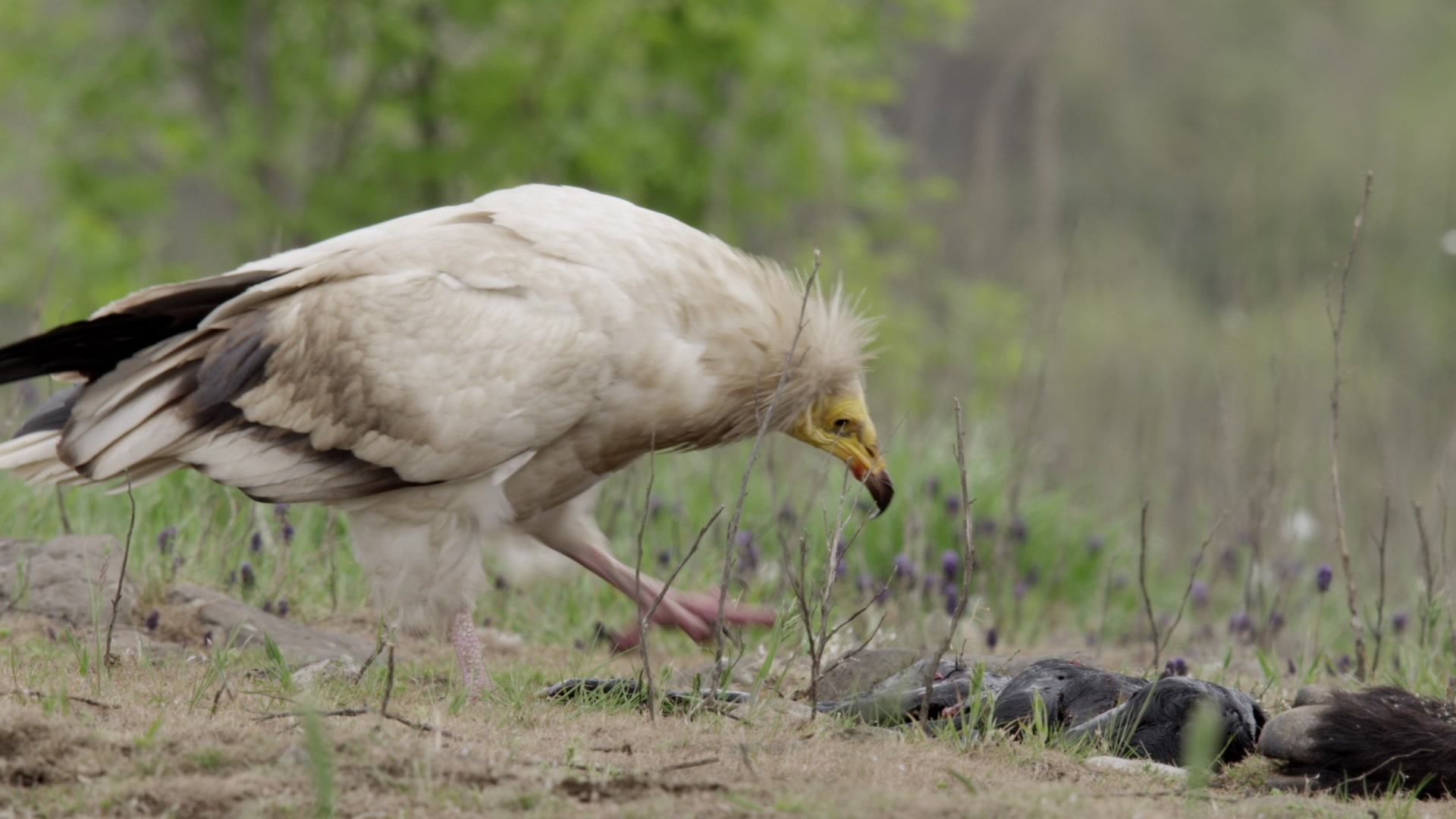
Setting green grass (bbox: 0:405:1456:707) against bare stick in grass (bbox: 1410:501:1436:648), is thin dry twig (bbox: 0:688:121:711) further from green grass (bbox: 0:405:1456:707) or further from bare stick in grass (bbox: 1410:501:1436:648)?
bare stick in grass (bbox: 1410:501:1436:648)

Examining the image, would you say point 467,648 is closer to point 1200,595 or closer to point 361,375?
point 361,375

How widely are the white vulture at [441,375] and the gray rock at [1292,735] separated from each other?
4.17 ft

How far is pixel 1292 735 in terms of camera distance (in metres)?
3.19

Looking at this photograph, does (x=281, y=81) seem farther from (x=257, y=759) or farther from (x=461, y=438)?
(x=257, y=759)

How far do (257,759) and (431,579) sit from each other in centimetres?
137

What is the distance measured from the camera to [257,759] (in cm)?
Answer: 259

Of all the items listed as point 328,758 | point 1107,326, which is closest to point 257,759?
point 328,758

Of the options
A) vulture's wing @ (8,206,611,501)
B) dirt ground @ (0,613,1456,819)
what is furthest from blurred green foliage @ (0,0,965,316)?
dirt ground @ (0,613,1456,819)

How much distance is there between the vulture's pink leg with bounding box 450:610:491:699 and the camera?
3846 mm

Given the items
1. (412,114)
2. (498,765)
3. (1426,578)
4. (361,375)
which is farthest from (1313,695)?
(412,114)

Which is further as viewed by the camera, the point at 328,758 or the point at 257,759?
the point at 257,759

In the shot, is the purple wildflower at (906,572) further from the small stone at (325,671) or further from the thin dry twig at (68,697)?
the thin dry twig at (68,697)

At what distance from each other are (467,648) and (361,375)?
787 millimetres

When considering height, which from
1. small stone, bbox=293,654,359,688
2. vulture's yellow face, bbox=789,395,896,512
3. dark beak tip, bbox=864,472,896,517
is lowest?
small stone, bbox=293,654,359,688
